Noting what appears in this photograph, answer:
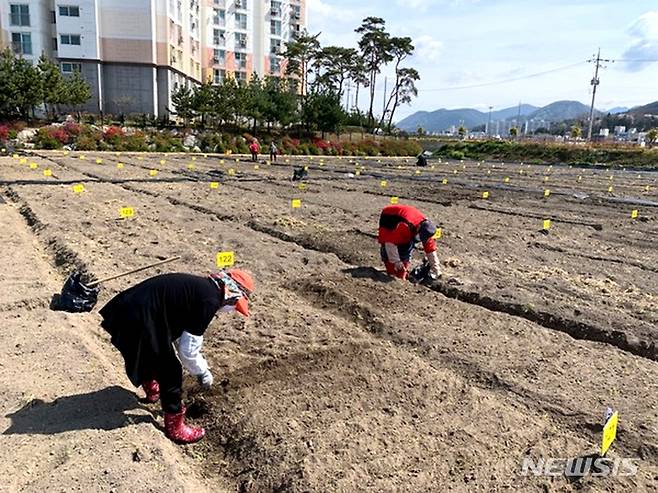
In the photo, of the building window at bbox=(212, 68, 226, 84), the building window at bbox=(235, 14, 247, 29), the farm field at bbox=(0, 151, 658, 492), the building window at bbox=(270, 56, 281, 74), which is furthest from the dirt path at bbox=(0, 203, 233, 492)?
the building window at bbox=(270, 56, 281, 74)

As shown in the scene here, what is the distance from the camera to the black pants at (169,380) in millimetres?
3143

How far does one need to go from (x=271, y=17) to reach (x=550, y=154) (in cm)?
3923

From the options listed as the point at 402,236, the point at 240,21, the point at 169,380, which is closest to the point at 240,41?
the point at 240,21

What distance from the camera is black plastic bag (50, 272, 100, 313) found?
3416 millimetres

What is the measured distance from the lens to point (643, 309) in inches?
227

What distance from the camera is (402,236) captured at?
6098 mm

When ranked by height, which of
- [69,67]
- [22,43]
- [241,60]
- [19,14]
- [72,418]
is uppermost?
[241,60]

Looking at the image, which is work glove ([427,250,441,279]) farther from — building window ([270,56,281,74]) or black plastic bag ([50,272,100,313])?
building window ([270,56,281,74])

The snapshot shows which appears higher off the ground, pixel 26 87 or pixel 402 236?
pixel 26 87

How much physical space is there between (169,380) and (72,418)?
0.77m

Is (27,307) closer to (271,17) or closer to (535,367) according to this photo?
(535,367)

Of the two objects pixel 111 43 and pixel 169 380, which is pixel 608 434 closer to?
pixel 169 380

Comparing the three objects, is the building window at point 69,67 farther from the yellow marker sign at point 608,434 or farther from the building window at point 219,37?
the yellow marker sign at point 608,434

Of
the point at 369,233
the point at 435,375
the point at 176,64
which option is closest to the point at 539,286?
the point at 435,375
